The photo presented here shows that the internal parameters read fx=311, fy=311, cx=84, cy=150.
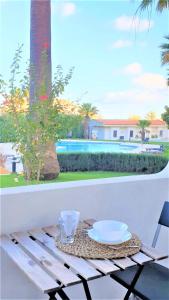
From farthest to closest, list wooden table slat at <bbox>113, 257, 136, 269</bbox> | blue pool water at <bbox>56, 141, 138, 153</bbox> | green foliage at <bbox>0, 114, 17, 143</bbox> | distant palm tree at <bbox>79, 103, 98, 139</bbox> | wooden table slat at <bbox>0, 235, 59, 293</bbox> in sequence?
blue pool water at <bbox>56, 141, 138, 153</bbox>, distant palm tree at <bbox>79, 103, 98, 139</bbox>, green foliage at <bbox>0, 114, 17, 143</bbox>, wooden table slat at <bbox>113, 257, 136, 269</bbox>, wooden table slat at <bbox>0, 235, 59, 293</bbox>

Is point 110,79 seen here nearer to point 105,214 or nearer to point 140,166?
point 140,166

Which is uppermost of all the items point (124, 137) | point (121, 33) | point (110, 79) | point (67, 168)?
point (121, 33)

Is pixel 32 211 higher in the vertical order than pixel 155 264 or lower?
higher

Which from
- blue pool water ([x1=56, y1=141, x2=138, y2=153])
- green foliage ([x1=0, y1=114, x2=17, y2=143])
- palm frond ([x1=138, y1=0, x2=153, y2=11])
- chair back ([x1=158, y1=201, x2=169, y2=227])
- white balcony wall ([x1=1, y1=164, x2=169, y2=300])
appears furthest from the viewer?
blue pool water ([x1=56, y1=141, x2=138, y2=153])

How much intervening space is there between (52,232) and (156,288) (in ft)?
1.63

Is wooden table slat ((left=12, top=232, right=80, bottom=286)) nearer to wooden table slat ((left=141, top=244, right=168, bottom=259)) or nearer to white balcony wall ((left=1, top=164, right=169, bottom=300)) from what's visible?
white balcony wall ((left=1, top=164, right=169, bottom=300))

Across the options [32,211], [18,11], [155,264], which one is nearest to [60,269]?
[32,211]

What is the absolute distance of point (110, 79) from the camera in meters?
7.73

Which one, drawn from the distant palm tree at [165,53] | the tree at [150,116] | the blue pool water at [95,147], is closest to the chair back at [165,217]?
the distant palm tree at [165,53]

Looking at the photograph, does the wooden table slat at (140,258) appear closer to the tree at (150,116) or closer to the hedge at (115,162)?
the hedge at (115,162)

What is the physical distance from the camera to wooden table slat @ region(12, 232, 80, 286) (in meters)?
0.97

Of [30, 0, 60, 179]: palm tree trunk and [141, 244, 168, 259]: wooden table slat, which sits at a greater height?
[30, 0, 60, 179]: palm tree trunk

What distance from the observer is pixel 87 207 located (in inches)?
65.0

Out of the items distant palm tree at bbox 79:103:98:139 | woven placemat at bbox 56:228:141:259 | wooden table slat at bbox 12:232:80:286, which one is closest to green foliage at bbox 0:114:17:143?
distant palm tree at bbox 79:103:98:139
